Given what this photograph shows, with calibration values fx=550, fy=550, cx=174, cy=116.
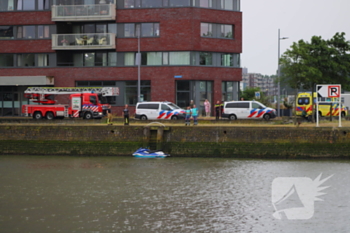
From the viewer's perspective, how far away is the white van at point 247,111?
137 feet

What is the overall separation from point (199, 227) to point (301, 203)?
4.86 meters

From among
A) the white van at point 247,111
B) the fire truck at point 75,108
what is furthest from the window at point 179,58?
the white van at point 247,111

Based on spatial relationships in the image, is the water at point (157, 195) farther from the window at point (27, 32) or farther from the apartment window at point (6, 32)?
the apartment window at point (6, 32)

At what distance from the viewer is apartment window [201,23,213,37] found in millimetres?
51188

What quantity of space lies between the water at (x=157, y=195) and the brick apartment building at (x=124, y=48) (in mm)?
22853

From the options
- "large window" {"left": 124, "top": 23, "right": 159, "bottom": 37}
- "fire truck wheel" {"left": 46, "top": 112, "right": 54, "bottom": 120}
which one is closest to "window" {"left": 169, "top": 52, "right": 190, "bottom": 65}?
"large window" {"left": 124, "top": 23, "right": 159, "bottom": 37}

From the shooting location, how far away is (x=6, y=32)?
5369 cm

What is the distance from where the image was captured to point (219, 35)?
171 feet

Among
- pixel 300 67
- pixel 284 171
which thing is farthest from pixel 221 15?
pixel 284 171

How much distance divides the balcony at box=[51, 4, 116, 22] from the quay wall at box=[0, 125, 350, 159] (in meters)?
22.4

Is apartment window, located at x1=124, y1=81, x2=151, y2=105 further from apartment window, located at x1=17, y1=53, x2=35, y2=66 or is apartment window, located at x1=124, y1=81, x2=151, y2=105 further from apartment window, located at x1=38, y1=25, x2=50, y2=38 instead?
apartment window, located at x1=17, y1=53, x2=35, y2=66

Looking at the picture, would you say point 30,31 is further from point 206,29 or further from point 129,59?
point 206,29

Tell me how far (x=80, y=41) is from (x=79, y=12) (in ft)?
8.96

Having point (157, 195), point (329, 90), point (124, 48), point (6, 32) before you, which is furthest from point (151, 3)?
point (157, 195)
